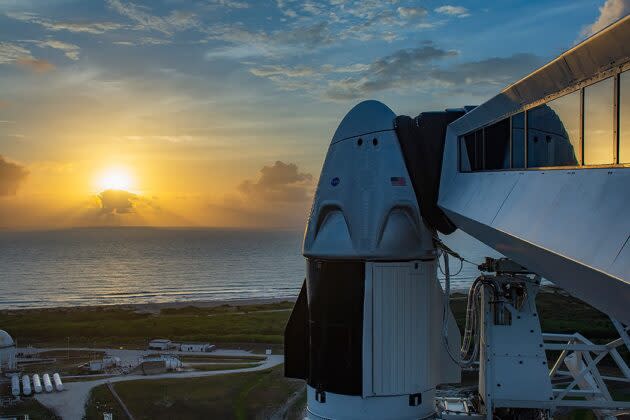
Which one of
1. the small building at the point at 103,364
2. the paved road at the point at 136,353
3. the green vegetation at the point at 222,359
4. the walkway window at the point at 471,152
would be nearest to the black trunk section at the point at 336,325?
the walkway window at the point at 471,152

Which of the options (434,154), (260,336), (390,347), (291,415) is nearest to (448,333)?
(390,347)

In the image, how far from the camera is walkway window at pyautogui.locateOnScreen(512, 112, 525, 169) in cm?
901

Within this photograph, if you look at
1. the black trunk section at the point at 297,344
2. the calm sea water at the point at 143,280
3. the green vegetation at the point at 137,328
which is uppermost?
the black trunk section at the point at 297,344

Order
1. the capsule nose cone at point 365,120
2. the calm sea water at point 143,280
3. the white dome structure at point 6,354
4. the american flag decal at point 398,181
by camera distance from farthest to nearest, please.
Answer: the calm sea water at point 143,280
the white dome structure at point 6,354
the capsule nose cone at point 365,120
the american flag decal at point 398,181

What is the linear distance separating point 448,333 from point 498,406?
6.68ft

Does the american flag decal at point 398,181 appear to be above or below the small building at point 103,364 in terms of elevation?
above

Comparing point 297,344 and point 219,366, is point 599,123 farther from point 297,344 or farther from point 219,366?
point 219,366

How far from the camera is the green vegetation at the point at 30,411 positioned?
3533 centimetres

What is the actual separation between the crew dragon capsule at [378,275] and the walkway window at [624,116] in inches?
337

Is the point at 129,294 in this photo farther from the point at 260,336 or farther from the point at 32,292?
the point at 260,336

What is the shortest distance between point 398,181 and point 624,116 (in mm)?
8865

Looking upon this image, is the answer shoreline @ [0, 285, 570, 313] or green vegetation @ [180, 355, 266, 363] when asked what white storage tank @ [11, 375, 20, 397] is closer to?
green vegetation @ [180, 355, 266, 363]

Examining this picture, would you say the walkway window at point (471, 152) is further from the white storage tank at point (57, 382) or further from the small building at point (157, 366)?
the small building at point (157, 366)

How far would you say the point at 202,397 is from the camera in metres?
37.9
